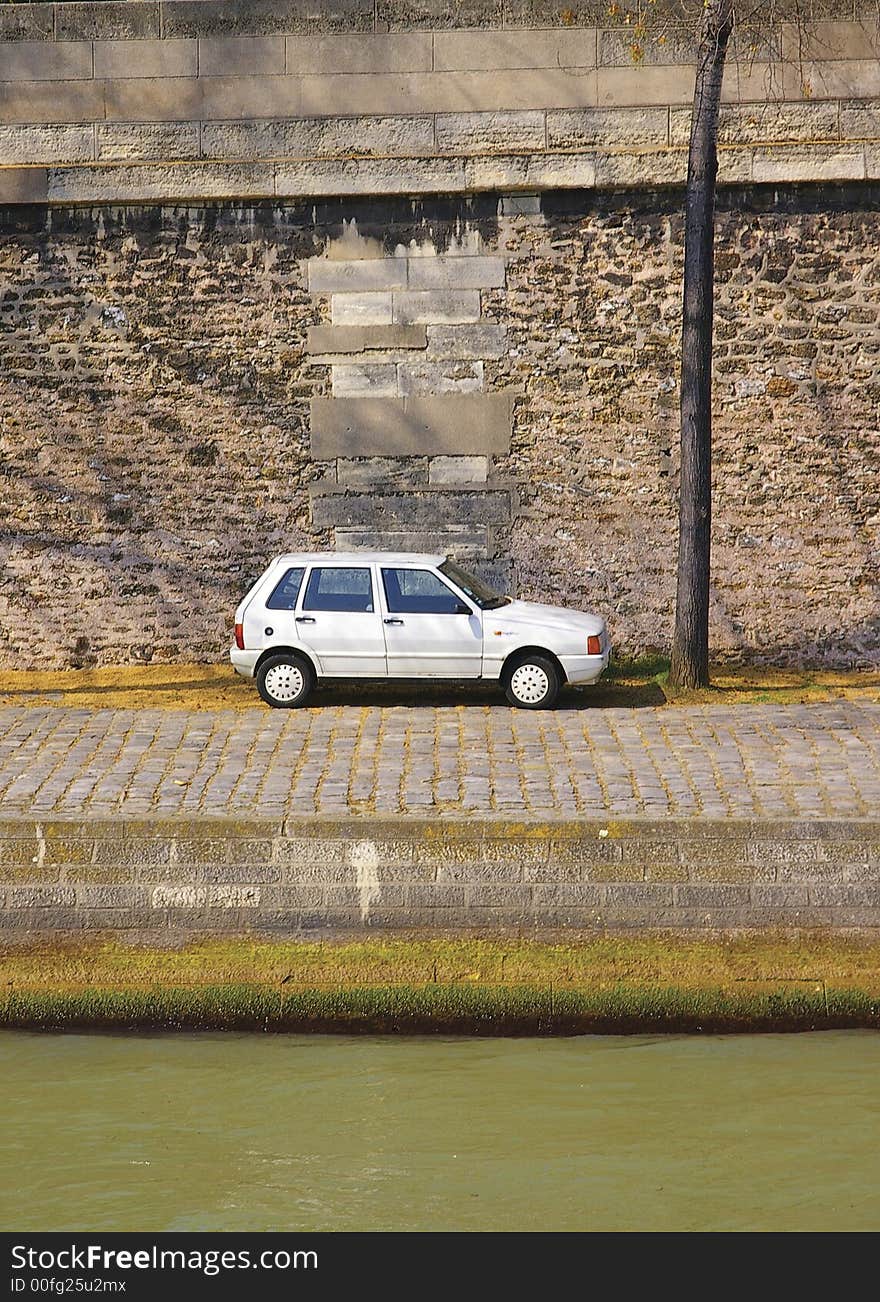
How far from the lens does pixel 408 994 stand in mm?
8062

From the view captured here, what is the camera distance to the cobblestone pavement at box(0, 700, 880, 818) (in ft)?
29.0

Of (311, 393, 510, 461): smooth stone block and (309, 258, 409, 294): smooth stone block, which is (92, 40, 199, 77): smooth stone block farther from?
(311, 393, 510, 461): smooth stone block

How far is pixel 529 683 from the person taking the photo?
1186 centimetres

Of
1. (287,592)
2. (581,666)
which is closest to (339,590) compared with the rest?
(287,592)

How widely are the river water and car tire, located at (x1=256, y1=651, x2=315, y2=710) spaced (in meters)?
4.31

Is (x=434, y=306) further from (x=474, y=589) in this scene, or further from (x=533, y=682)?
(x=533, y=682)

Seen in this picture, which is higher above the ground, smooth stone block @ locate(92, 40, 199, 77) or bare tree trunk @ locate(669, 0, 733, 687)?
smooth stone block @ locate(92, 40, 199, 77)

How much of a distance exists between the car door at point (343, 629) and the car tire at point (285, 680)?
15cm

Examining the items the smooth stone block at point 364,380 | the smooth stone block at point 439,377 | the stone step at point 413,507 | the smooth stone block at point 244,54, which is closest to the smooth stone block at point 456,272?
the smooth stone block at point 439,377

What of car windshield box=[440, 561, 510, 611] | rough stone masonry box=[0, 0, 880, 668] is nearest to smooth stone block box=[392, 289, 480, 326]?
rough stone masonry box=[0, 0, 880, 668]

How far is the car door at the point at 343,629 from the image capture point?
39.3 feet

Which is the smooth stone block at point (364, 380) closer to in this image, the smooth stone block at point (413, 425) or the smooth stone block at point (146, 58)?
the smooth stone block at point (413, 425)

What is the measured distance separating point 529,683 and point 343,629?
151cm

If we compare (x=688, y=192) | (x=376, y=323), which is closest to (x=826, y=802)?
(x=688, y=192)
